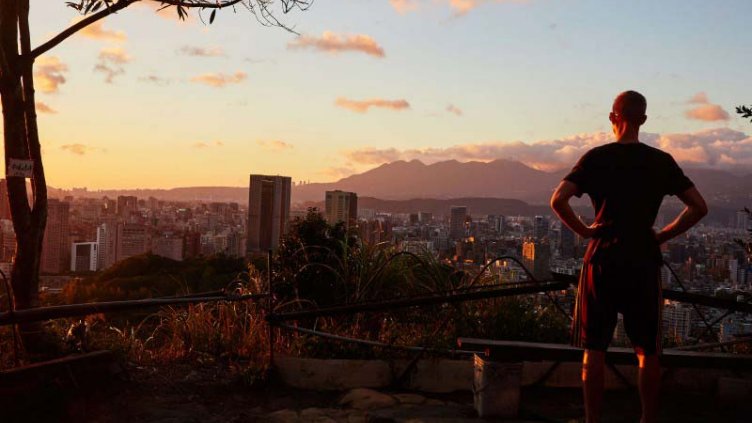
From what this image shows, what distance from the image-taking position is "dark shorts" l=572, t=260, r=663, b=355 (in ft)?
13.2

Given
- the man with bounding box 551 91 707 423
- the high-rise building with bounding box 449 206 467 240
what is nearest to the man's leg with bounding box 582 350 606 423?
the man with bounding box 551 91 707 423

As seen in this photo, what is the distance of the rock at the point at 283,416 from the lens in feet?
15.9

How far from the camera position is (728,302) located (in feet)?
17.8

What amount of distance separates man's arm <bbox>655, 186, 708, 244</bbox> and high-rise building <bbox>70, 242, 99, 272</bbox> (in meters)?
22.3

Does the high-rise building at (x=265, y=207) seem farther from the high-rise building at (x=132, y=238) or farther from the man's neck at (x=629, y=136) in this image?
the high-rise building at (x=132, y=238)

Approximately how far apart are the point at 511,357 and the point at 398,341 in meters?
1.69

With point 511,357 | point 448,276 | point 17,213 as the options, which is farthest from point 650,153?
point 17,213

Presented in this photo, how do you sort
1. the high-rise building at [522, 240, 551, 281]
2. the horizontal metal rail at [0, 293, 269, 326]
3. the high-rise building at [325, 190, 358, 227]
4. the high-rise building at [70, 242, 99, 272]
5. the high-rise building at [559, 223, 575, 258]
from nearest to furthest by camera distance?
the horizontal metal rail at [0, 293, 269, 326] < the high-rise building at [325, 190, 358, 227] < the high-rise building at [522, 240, 551, 281] < the high-rise building at [559, 223, 575, 258] < the high-rise building at [70, 242, 99, 272]

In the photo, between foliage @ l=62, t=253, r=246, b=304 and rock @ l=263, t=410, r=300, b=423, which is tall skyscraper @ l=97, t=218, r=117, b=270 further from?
rock @ l=263, t=410, r=300, b=423

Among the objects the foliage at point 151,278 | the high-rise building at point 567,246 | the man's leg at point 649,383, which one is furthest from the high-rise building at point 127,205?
the man's leg at point 649,383

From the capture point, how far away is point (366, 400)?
17.3ft

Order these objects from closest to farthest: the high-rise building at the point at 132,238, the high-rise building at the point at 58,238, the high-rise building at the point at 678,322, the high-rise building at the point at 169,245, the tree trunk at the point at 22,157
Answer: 1. the tree trunk at the point at 22,157
2. the high-rise building at the point at 678,322
3. the high-rise building at the point at 58,238
4. the high-rise building at the point at 169,245
5. the high-rise building at the point at 132,238

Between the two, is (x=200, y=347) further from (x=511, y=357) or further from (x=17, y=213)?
(x=511, y=357)

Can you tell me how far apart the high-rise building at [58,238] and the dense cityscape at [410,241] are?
0.05 meters
